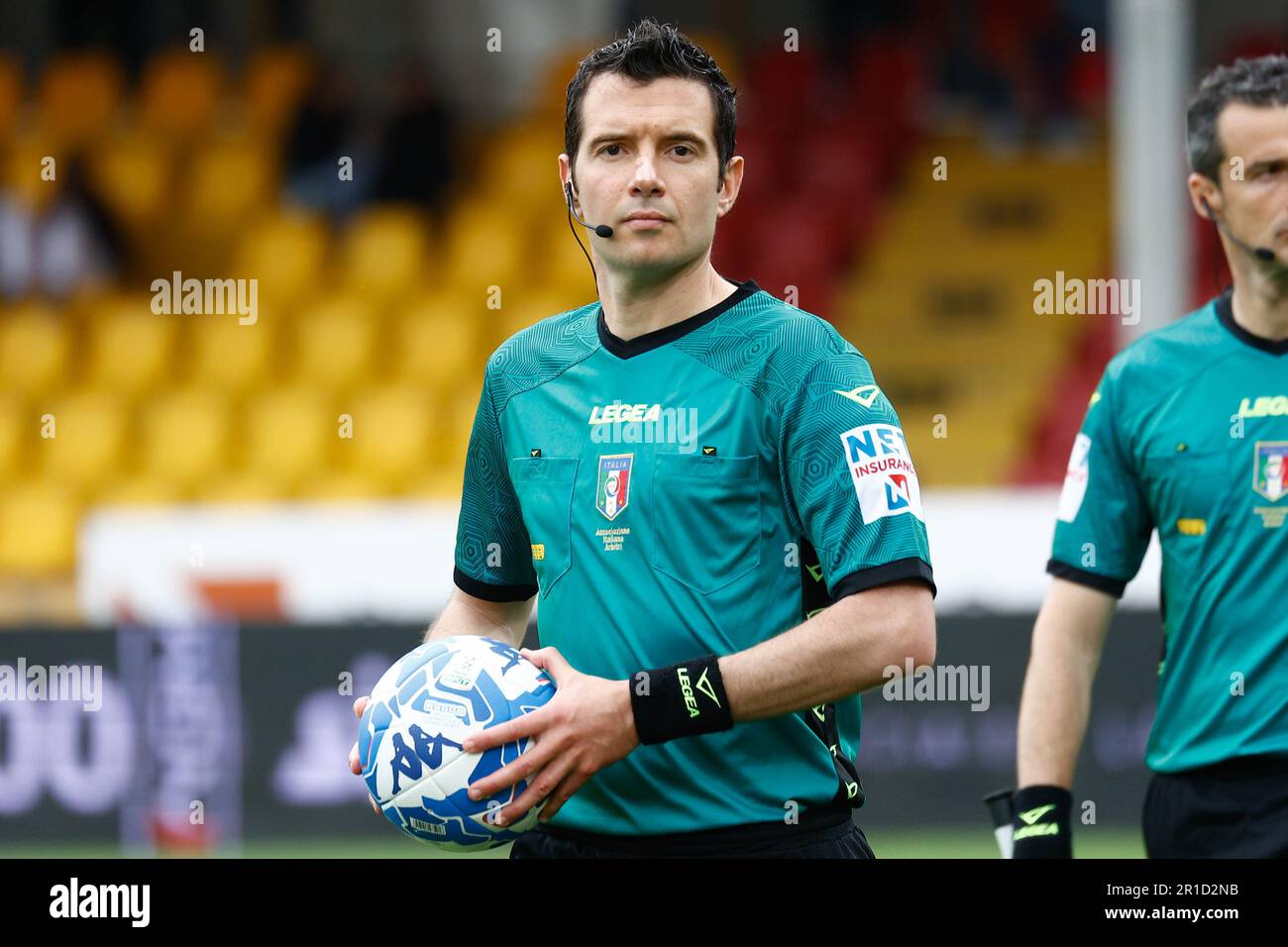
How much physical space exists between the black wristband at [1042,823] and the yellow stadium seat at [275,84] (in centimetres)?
1084

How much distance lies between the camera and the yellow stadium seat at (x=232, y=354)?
41.9 ft

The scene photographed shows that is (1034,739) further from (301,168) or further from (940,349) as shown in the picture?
(301,168)

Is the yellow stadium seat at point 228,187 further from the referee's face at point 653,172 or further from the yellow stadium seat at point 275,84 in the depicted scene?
the referee's face at point 653,172

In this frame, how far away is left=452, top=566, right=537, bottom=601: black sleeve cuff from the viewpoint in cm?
388

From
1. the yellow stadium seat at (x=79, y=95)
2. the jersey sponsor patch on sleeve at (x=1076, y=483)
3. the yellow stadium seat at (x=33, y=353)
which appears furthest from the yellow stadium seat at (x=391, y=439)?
the jersey sponsor patch on sleeve at (x=1076, y=483)

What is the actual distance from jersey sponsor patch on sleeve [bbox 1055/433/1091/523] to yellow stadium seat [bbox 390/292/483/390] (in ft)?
27.2

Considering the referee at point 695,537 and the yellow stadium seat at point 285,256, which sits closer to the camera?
the referee at point 695,537

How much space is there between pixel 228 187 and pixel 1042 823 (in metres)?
10.9

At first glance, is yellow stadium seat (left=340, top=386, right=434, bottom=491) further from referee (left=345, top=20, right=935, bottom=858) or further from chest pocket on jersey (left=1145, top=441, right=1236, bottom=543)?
referee (left=345, top=20, right=935, bottom=858)

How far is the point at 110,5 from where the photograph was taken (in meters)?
15.2

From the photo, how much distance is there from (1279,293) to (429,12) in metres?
11.7

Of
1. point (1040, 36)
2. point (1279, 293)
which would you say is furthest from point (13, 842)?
point (1040, 36)

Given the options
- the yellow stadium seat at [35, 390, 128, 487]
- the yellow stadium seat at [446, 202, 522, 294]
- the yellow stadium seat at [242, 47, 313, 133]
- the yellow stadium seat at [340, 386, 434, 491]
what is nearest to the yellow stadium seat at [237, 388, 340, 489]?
the yellow stadium seat at [340, 386, 434, 491]

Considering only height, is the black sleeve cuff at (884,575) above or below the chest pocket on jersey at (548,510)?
below
